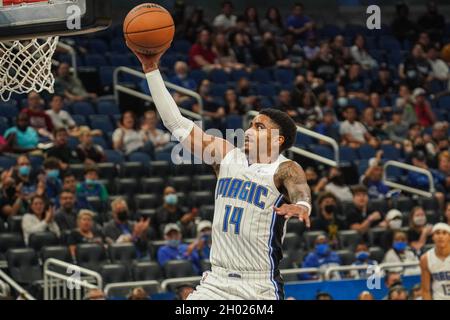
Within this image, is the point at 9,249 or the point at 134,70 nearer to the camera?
the point at 9,249

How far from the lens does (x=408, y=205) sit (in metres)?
13.9

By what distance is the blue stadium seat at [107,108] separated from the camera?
1422 centimetres

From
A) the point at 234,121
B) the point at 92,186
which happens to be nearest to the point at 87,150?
the point at 92,186

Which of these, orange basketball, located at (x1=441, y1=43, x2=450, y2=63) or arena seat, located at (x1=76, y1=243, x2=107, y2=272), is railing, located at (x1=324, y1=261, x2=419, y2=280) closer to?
arena seat, located at (x1=76, y1=243, x2=107, y2=272)

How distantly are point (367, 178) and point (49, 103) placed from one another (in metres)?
4.09

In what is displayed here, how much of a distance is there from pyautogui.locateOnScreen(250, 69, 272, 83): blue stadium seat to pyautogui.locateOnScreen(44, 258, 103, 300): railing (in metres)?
6.26

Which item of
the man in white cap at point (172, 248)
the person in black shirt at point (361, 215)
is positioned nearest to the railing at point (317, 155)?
the person in black shirt at point (361, 215)

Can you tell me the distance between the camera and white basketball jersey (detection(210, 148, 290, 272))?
5.99m

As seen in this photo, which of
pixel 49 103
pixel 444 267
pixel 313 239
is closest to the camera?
pixel 444 267

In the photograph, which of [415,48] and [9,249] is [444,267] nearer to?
[9,249]

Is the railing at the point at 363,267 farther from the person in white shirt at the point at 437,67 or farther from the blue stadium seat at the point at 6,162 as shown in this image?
the person in white shirt at the point at 437,67

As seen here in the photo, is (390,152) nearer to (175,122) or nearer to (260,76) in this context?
(260,76)

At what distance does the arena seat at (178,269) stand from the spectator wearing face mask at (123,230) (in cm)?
54
